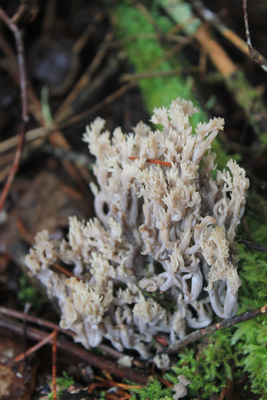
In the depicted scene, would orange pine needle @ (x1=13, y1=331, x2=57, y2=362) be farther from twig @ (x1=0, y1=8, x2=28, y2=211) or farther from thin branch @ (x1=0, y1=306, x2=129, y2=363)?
twig @ (x1=0, y1=8, x2=28, y2=211)

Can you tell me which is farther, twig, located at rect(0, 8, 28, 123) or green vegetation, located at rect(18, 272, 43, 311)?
twig, located at rect(0, 8, 28, 123)

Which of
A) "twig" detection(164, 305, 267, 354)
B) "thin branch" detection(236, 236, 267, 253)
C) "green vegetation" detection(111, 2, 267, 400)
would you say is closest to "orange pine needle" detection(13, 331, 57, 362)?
"green vegetation" detection(111, 2, 267, 400)

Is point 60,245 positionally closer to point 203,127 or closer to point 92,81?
point 203,127

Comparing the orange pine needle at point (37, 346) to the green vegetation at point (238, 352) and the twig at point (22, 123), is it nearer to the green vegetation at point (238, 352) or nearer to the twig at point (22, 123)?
the green vegetation at point (238, 352)

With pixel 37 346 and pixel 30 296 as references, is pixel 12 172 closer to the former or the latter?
pixel 30 296

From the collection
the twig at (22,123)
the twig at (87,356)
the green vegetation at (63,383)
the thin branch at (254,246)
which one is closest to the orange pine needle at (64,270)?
the twig at (87,356)
